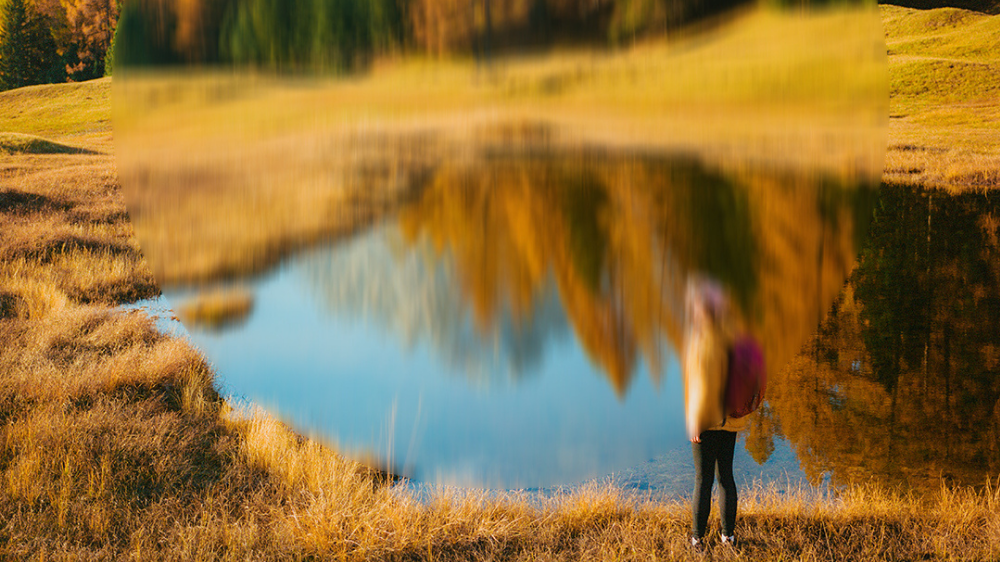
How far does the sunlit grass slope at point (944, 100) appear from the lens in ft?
52.2

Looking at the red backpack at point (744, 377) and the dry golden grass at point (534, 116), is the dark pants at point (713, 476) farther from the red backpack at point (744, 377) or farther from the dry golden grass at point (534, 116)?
the dry golden grass at point (534, 116)

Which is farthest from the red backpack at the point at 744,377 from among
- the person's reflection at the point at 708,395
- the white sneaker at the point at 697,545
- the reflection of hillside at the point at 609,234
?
the white sneaker at the point at 697,545

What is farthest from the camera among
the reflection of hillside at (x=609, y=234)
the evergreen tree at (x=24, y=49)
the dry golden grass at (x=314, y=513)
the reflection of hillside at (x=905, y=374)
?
the evergreen tree at (x=24, y=49)

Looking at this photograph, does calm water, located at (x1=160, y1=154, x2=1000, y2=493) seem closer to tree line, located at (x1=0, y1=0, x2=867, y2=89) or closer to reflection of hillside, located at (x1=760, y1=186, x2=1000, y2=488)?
tree line, located at (x1=0, y1=0, x2=867, y2=89)

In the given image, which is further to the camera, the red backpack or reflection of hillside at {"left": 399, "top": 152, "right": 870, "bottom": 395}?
the red backpack

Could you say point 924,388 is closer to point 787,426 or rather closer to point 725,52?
point 787,426

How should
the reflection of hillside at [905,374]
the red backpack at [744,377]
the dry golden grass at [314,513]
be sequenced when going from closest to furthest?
the red backpack at [744,377] → the dry golden grass at [314,513] → the reflection of hillside at [905,374]

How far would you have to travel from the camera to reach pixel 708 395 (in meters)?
2.13

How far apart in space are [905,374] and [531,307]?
7.23 metres

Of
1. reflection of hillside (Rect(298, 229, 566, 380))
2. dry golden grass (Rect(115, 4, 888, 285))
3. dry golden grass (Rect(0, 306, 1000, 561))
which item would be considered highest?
dry golden grass (Rect(115, 4, 888, 285))

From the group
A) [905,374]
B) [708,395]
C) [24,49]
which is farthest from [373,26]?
[24,49]

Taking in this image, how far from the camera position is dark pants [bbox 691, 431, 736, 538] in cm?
297

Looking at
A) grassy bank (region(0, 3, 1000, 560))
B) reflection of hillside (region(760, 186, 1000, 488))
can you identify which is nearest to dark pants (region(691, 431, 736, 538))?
grassy bank (region(0, 3, 1000, 560))

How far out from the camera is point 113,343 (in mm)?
7039
